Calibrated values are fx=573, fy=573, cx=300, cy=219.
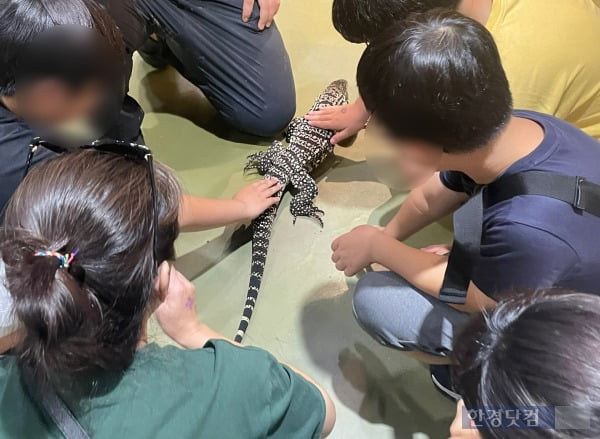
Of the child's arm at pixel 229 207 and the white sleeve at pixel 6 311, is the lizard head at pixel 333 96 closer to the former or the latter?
the child's arm at pixel 229 207

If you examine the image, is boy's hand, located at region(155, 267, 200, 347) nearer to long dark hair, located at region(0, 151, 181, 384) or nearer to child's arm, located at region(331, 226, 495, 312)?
long dark hair, located at region(0, 151, 181, 384)

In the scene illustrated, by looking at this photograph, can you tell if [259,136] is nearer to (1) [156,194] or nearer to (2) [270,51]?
(2) [270,51]

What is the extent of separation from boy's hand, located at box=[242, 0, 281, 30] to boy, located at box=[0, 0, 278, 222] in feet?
2.49

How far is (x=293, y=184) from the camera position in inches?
70.7

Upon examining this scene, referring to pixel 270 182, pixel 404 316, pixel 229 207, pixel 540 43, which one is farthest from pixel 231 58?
pixel 404 316

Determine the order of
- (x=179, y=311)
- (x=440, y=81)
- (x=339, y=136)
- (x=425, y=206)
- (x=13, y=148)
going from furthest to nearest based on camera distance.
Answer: (x=339, y=136) → (x=425, y=206) → (x=13, y=148) → (x=179, y=311) → (x=440, y=81)

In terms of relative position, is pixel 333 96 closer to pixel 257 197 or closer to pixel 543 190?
pixel 257 197

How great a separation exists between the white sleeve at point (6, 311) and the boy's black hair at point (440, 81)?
25.6 inches

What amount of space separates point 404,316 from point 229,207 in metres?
0.61

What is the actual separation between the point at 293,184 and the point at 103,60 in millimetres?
806

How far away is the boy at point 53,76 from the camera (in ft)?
3.38

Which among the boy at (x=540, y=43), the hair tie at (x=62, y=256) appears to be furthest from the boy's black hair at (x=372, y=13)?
the hair tie at (x=62, y=256)

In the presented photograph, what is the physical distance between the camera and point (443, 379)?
1353 mm


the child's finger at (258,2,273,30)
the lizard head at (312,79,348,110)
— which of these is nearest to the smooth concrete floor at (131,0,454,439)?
the lizard head at (312,79,348,110)
